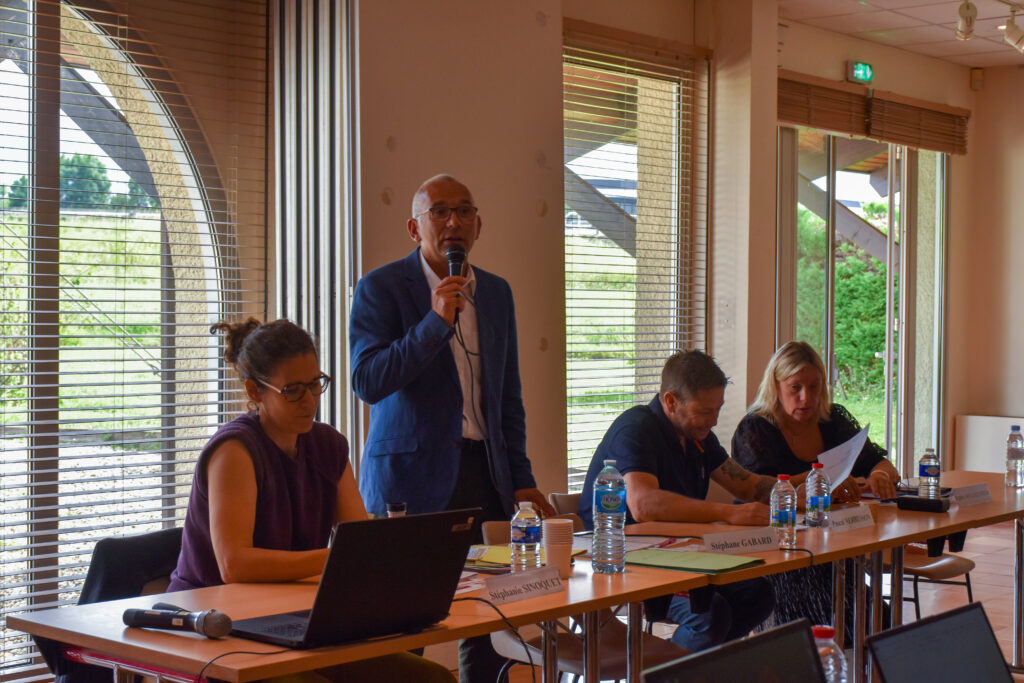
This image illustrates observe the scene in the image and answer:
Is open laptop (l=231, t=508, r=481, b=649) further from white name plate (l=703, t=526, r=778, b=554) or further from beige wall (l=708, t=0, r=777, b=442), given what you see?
beige wall (l=708, t=0, r=777, b=442)

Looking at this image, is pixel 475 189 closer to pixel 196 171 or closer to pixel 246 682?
pixel 196 171

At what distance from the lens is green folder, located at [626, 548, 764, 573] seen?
2.50m

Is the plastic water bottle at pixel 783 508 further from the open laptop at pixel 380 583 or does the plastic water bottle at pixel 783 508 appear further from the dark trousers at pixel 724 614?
the open laptop at pixel 380 583

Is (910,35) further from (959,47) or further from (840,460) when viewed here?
(840,460)

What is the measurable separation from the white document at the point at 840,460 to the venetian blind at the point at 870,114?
3609 mm

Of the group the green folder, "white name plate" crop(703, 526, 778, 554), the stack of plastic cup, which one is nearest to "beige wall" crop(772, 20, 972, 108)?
"white name plate" crop(703, 526, 778, 554)

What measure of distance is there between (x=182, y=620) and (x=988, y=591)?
4889 millimetres

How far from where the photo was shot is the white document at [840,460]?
332 cm

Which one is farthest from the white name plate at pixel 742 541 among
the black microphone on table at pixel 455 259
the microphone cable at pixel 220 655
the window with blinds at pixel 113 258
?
the window with blinds at pixel 113 258

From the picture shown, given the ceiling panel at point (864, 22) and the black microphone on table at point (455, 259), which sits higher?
the ceiling panel at point (864, 22)

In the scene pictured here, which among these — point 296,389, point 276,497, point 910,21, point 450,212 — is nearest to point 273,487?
point 276,497

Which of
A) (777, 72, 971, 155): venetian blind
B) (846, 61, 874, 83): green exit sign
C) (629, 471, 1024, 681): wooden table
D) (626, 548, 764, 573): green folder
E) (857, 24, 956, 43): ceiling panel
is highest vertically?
(857, 24, 956, 43): ceiling panel

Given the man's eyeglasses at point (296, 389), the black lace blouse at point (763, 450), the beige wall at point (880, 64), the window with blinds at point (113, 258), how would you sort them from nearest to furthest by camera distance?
the man's eyeglasses at point (296, 389) → the window with blinds at point (113, 258) → the black lace blouse at point (763, 450) → the beige wall at point (880, 64)

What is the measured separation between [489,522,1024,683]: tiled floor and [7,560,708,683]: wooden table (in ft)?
6.13
